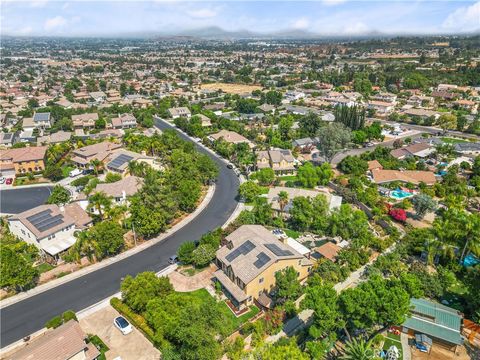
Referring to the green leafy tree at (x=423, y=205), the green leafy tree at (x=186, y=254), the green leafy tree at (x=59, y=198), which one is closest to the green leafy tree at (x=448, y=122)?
the green leafy tree at (x=423, y=205)

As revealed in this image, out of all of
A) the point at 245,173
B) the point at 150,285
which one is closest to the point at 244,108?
the point at 245,173

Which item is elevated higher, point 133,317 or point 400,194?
point 400,194

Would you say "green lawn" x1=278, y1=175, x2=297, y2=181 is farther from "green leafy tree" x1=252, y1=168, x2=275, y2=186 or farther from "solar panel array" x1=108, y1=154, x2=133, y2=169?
"solar panel array" x1=108, y1=154, x2=133, y2=169

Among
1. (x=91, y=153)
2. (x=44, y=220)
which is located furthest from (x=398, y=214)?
(x=91, y=153)

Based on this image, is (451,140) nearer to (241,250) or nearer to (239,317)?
(241,250)

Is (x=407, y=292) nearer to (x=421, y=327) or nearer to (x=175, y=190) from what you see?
(x=421, y=327)
